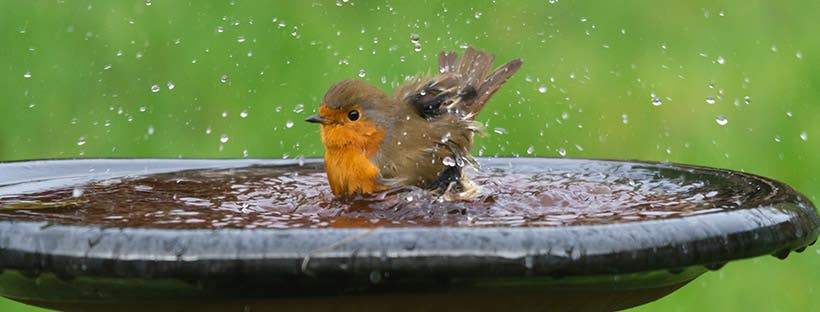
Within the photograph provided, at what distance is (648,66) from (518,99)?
0.91 meters

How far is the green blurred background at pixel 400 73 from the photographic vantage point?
265 inches

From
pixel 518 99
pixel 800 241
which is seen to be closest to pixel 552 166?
pixel 800 241

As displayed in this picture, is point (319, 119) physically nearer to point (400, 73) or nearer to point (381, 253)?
point (381, 253)

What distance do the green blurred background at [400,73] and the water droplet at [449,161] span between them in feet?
10.1

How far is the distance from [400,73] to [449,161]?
3.23 meters

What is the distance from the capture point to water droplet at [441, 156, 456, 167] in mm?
3520

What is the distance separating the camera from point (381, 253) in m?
2.02

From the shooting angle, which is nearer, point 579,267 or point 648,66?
point 579,267

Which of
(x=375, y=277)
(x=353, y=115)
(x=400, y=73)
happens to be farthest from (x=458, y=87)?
(x=400, y=73)

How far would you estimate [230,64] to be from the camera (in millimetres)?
7082

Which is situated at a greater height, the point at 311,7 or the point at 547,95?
the point at 311,7

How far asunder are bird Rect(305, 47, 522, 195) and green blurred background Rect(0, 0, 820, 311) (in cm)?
288

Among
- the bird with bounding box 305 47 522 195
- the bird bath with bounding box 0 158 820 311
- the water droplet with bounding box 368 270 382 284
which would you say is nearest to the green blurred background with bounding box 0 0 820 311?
the bird with bounding box 305 47 522 195

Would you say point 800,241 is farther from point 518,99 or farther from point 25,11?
point 25,11
